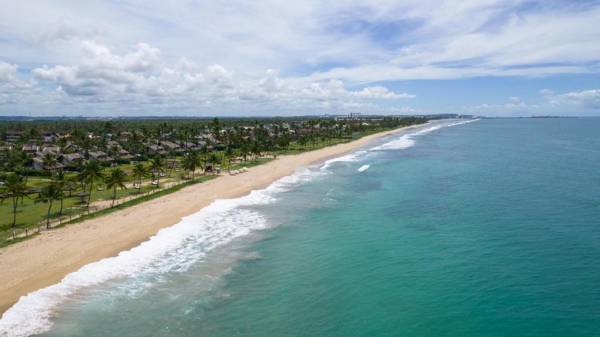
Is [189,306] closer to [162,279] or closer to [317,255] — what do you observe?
[162,279]

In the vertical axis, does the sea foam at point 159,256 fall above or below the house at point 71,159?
below

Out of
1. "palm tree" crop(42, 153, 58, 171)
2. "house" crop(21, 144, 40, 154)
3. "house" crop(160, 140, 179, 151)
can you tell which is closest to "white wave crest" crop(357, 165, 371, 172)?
"house" crop(160, 140, 179, 151)

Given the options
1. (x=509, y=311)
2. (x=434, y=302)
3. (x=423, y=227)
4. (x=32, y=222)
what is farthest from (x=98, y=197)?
(x=509, y=311)

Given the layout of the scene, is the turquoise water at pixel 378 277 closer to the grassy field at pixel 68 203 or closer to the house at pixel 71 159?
the grassy field at pixel 68 203

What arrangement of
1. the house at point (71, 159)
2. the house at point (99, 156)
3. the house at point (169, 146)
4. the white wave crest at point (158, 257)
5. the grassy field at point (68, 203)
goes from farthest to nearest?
the house at point (169, 146)
the house at point (99, 156)
the house at point (71, 159)
the grassy field at point (68, 203)
the white wave crest at point (158, 257)

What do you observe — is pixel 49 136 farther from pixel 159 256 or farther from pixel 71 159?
pixel 159 256

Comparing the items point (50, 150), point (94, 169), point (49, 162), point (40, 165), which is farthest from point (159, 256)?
point (50, 150)

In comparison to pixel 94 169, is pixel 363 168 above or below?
below

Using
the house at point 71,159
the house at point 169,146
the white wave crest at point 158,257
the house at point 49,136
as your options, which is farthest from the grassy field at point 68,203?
the house at point 49,136
